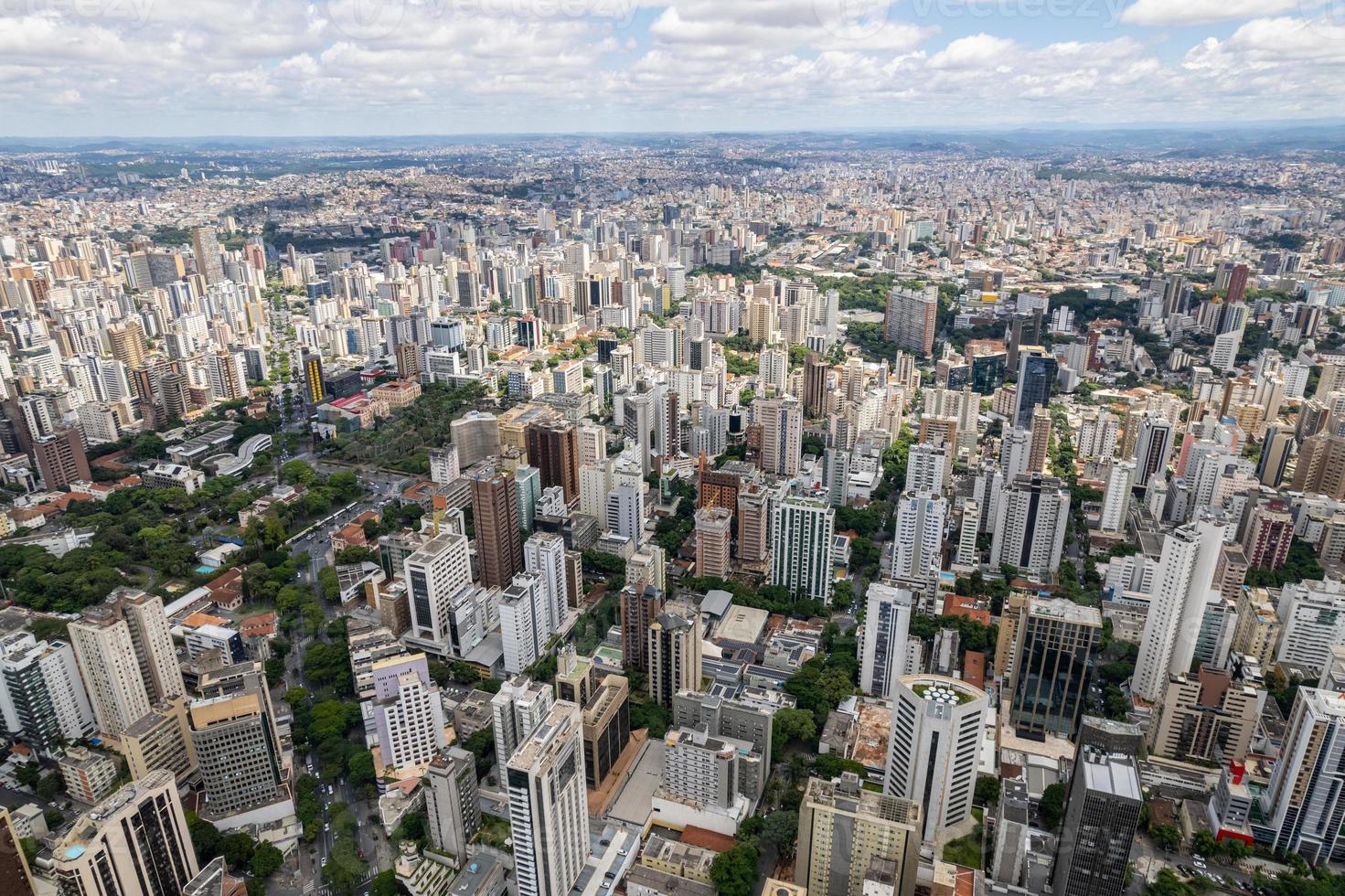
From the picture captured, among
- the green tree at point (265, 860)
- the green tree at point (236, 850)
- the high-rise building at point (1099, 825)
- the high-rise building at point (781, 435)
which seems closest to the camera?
the high-rise building at point (1099, 825)

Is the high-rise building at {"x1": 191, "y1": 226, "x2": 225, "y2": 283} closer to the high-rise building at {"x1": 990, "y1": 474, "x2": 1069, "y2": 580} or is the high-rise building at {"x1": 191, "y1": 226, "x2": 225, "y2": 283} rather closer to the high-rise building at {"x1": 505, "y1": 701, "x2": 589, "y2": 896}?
the high-rise building at {"x1": 990, "y1": 474, "x2": 1069, "y2": 580}

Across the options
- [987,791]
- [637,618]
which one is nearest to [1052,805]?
[987,791]

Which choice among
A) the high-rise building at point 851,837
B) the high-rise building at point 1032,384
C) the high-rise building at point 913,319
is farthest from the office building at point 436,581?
the high-rise building at point 913,319

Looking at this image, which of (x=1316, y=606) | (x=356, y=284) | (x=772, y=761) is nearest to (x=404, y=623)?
(x=772, y=761)

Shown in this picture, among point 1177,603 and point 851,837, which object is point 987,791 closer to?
point 851,837

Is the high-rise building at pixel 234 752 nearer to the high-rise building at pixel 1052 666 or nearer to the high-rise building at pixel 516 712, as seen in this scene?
the high-rise building at pixel 516 712

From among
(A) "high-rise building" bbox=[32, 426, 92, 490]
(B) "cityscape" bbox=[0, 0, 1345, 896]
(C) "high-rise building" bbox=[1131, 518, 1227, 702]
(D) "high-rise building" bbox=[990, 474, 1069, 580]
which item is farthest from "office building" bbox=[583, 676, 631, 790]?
(A) "high-rise building" bbox=[32, 426, 92, 490]

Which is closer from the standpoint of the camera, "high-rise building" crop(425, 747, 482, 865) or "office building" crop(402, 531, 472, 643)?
"high-rise building" crop(425, 747, 482, 865)
